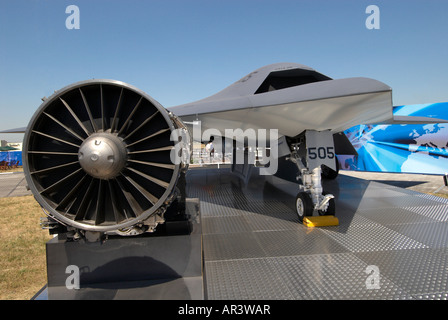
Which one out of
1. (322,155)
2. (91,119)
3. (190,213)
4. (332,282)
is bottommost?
(332,282)

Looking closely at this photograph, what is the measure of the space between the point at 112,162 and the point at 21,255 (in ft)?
18.3

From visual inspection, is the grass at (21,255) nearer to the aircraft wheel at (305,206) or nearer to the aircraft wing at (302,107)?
the aircraft wing at (302,107)

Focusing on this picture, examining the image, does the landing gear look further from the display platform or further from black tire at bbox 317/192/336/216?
the display platform

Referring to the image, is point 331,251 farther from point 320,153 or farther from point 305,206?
point 320,153

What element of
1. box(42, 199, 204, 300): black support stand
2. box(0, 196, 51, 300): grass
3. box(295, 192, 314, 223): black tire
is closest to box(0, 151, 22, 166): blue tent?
box(0, 196, 51, 300): grass

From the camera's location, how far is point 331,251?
4133 millimetres

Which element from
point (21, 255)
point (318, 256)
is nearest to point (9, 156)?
point (21, 255)

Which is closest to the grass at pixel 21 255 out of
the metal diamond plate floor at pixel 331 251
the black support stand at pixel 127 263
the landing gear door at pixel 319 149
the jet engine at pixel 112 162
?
the black support stand at pixel 127 263

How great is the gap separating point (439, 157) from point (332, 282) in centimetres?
1647

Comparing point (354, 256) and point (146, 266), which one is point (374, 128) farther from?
point (146, 266)

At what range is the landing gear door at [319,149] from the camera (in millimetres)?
5391

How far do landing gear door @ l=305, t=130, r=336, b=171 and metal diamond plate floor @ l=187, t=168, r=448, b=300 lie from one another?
4.46 ft

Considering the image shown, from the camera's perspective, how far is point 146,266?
3445 millimetres
